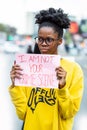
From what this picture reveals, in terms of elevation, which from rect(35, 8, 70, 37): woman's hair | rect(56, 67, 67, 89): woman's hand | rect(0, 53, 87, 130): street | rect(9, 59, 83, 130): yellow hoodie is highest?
rect(35, 8, 70, 37): woman's hair

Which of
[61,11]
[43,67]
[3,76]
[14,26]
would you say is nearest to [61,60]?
[43,67]

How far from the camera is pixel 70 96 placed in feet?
9.64

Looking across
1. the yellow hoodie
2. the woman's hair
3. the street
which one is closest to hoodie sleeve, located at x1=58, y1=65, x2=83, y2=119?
the yellow hoodie

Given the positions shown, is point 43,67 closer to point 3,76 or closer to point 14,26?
point 3,76

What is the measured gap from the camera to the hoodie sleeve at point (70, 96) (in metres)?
2.91

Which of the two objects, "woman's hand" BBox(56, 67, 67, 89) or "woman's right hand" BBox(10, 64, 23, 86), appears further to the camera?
"woman's right hand" BBox(10, 64, 23, 86)

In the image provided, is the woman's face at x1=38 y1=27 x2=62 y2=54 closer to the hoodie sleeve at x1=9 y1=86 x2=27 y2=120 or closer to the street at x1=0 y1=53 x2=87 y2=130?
the hoodie sleeve at x1=9 y1=86 x2=27 y2=120

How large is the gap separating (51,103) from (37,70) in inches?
9.5

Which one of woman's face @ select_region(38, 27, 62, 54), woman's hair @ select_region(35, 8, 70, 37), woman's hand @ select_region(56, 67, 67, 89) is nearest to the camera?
woman's hand @ select_region(56, 67, 67, 89)

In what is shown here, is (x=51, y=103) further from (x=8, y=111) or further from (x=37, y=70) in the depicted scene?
Answer: (x=8, y=111)

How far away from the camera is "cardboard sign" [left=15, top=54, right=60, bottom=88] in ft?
9.89

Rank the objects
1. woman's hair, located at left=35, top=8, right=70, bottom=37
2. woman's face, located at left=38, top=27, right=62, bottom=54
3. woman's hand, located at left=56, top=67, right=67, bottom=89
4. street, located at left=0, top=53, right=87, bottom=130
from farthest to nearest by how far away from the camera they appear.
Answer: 1. street, located at left=0, top=53, right=87, bottom=130
2. woman's hair, located at left=35, top=8, right=70, bottom=37
3. woman's face, located at left=38, top=27, right=62, bottom=54
4. woman's hand, located at left=56, top=67, right=67, bottom=89

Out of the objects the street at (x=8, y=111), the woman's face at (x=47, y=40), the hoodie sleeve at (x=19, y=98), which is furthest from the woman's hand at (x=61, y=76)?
the street at (x=8, y=111)

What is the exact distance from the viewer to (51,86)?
3006 mm
